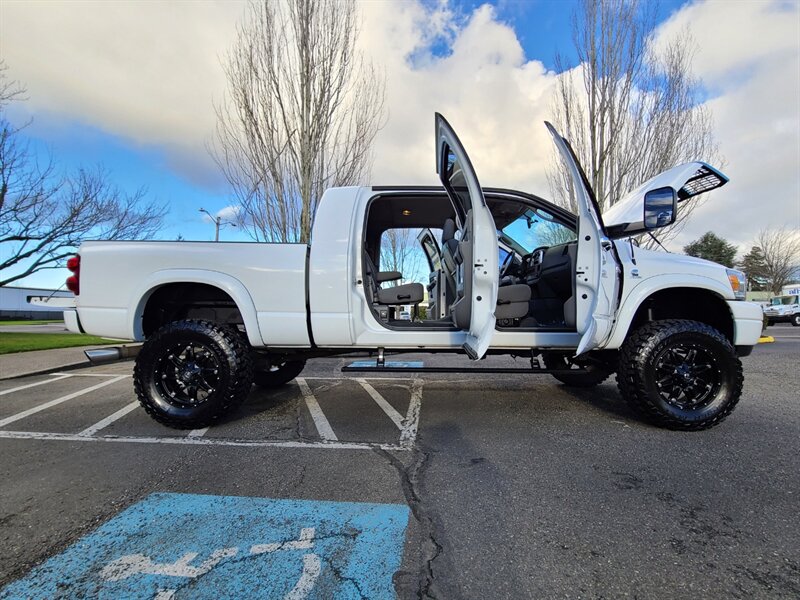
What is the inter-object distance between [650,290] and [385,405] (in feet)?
9.00

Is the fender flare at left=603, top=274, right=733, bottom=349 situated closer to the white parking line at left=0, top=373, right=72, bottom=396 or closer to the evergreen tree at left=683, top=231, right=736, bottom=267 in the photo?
the white parking line at left=0, top=373, right=72, bottom=396

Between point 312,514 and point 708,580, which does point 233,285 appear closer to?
point 312,514

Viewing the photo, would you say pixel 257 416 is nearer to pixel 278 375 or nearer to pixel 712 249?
pixel 278 375

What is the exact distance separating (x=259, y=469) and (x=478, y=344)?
180 centimetres

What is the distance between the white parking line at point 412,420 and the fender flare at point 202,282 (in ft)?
5.13

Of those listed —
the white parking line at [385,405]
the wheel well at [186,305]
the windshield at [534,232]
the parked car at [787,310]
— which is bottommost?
the parked car at [787,310]

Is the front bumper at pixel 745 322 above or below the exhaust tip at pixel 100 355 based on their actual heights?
above

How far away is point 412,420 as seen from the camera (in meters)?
3.82

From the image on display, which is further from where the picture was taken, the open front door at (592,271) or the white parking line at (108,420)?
the white parking line at (108,420)

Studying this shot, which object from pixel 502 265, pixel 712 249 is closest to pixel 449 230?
pixel 502 265

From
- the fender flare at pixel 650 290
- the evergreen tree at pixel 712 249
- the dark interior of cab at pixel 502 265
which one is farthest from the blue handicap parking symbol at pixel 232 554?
the evergreen tree at pixel 712 249

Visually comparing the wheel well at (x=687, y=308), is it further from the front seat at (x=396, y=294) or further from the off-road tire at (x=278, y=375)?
the off-road tire at (x=278, y=375)

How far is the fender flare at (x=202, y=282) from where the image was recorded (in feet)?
11.4

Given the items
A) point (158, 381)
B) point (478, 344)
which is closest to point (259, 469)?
point (158, 381)
